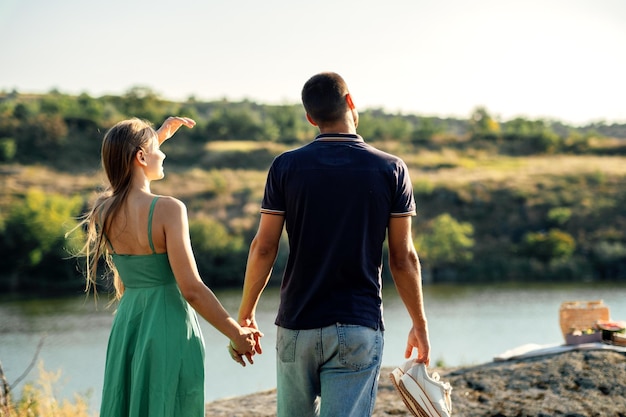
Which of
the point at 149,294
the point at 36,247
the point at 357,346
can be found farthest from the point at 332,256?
the point at 36,247

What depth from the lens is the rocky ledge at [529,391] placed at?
18.8ft

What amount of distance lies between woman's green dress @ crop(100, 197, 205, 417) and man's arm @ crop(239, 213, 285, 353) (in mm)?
239

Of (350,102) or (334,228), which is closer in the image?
(334,228)

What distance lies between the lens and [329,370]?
3.04 meters

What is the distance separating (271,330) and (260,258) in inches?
679

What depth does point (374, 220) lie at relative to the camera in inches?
121

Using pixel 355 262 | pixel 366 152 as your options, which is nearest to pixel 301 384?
pixel 355 262

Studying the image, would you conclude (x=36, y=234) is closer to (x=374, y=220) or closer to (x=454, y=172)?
(x=454, y=172)

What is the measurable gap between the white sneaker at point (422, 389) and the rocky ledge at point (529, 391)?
2.27 meters

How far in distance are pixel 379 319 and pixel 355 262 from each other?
25 cm

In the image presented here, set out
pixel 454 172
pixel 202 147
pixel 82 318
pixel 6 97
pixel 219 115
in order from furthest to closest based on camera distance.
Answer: pixel 6 97, pixel 219 115, pixel 202 147, pixel 454 172, pixel 82 318

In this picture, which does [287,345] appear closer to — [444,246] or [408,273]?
[408,273]

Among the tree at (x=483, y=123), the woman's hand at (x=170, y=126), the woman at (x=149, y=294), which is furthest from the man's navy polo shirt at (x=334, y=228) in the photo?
the tree at (x=483, y=123)

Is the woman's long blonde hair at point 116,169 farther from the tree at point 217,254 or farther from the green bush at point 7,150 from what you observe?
the green bush at point 7,150
